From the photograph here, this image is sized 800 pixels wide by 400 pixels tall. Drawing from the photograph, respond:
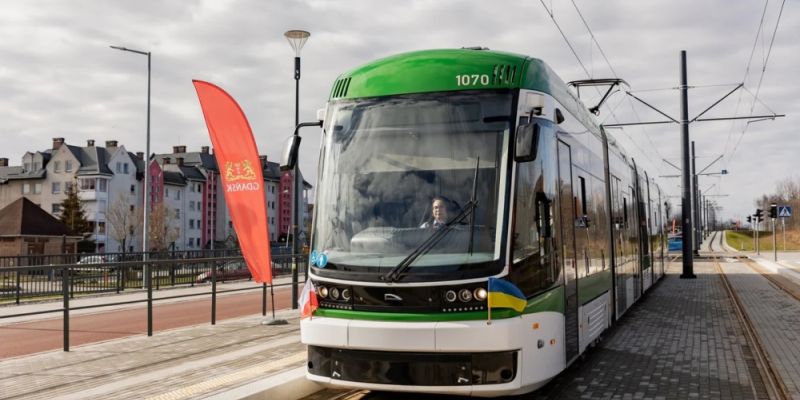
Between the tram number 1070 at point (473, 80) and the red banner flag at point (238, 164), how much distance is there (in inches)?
244

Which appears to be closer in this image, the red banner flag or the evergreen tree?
the red banner flag

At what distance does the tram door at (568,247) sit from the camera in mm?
7656

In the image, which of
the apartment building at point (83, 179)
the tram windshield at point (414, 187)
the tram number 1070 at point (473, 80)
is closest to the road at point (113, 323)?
the tram windshield at point (414, 187)

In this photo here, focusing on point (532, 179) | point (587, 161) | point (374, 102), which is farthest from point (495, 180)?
point (587, 161)

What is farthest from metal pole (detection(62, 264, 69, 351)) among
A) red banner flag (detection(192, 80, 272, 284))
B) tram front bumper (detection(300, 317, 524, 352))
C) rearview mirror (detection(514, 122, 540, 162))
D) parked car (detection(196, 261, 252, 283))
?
parked car (detection(196, 261, 252, 283))

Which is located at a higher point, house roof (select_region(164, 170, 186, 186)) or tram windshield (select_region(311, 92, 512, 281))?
house roof (select_region(164, 170, 186, 186))

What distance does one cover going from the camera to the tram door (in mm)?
7656

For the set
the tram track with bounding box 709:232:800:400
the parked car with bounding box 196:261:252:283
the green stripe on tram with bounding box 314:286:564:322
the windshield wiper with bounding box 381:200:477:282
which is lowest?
the tram track with bounding box 709:232:800:400

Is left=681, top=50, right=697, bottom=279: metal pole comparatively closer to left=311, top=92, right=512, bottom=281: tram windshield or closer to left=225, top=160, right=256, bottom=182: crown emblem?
left=225, top=160, right=256, bottom=182: crown emblem

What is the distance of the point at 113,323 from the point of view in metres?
15.3

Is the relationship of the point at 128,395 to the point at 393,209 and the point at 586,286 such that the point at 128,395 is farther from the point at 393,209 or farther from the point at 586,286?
the point at 586,286

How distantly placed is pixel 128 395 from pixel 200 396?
792mm

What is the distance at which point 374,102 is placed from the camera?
7.21 metres

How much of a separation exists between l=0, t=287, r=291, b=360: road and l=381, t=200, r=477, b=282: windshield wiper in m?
6.11
